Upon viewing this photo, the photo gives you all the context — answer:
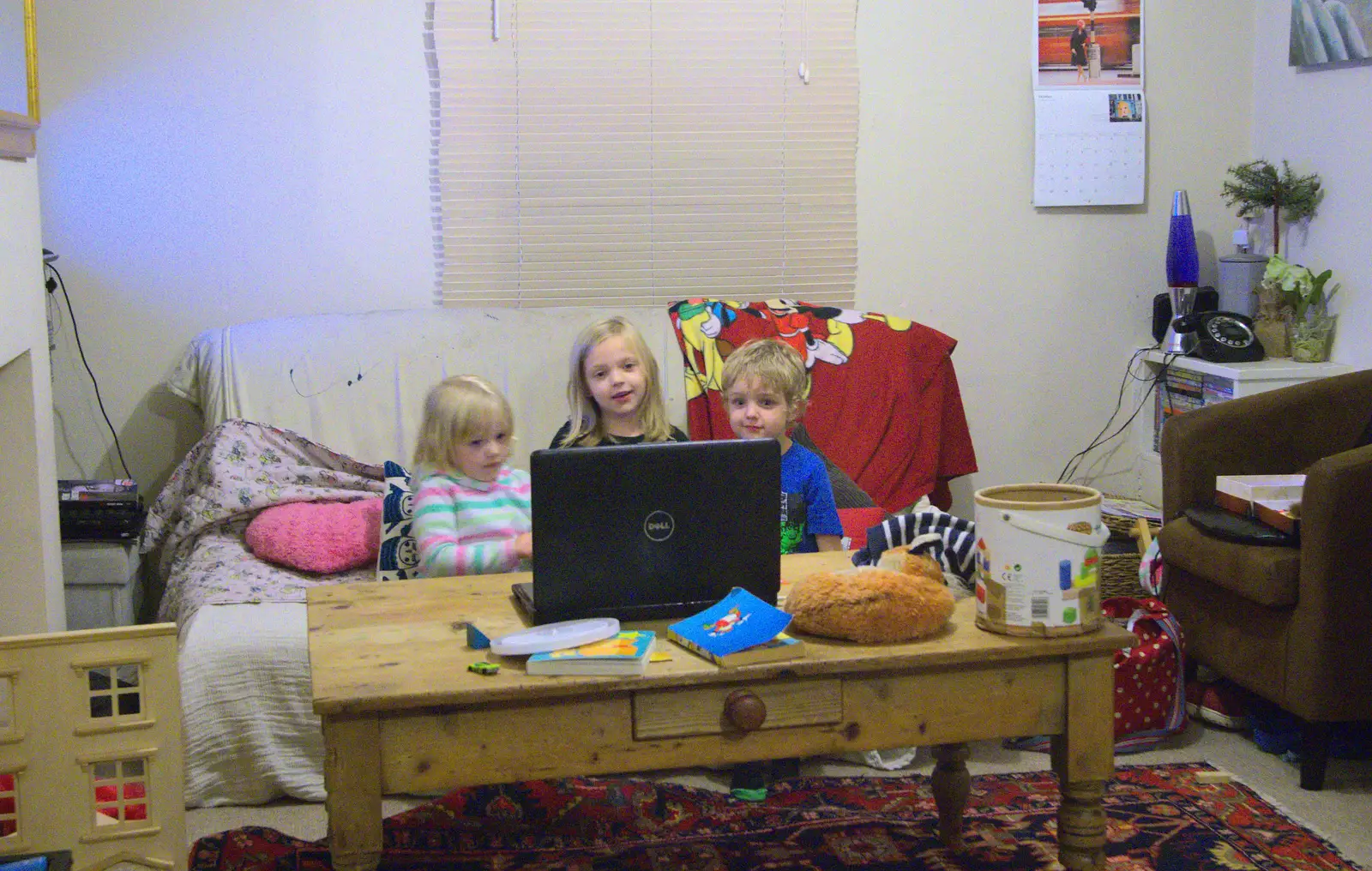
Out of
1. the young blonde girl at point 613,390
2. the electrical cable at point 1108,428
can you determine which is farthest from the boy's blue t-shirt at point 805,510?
the electrical cable at point 1108,428

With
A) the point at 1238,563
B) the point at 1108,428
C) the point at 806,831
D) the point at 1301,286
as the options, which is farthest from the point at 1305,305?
the point at 806,831

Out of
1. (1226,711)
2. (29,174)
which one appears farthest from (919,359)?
(29,174)

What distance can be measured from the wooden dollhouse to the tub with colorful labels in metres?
1.13

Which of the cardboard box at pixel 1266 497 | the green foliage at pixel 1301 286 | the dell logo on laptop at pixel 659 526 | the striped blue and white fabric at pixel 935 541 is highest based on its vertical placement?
the green foliage at pixel 1301 286

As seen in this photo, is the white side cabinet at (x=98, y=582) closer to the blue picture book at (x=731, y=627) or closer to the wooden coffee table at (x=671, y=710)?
the wooden coffee table at (x=671, y=710)

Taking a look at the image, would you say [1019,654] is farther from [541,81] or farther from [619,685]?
[541,81]

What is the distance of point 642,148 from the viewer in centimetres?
375

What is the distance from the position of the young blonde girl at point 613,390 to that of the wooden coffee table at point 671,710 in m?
0.90

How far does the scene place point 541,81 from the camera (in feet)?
12.1

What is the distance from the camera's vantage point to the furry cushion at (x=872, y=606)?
5.52 ft

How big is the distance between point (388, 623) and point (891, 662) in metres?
0.69

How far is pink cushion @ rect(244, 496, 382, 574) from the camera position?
3.04m

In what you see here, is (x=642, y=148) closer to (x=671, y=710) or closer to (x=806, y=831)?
(x=806, y=831)

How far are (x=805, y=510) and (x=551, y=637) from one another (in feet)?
3.43
